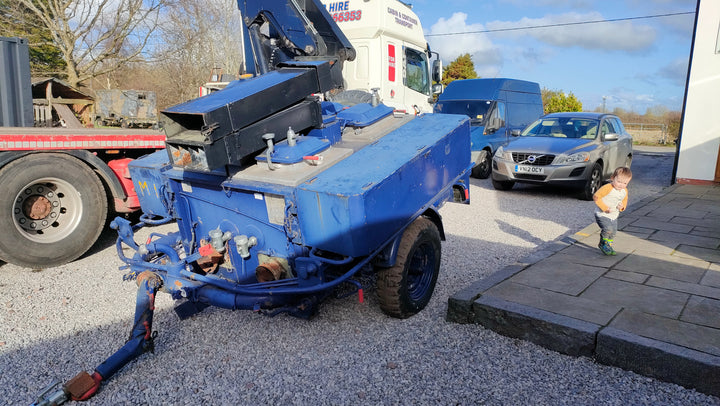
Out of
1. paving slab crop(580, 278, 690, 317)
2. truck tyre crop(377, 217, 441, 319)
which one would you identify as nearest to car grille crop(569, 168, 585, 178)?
paving slab crop(580, 278, 690, 317)

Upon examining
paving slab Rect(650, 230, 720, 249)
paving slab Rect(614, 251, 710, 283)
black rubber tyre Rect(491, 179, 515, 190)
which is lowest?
black rubber tyre Rect(491, 179, 515, 190)

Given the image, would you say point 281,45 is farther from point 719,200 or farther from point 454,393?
point 719,200

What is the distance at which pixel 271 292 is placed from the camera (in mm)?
3037

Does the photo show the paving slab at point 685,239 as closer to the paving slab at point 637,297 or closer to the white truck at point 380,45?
the paving slab at point 637,297

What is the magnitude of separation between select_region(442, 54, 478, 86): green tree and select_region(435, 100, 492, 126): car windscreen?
21.8 meters

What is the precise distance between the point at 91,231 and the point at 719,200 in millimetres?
9419

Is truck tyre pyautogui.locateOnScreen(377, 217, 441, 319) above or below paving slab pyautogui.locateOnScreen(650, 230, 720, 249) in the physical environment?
above

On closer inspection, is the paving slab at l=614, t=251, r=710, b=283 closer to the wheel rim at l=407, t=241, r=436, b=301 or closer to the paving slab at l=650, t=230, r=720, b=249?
the paving slab at l=650, t=230, r=720, b=249

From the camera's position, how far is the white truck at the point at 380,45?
909 centimetres

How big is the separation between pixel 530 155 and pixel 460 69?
26.2m

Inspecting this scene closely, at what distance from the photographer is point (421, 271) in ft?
12.7

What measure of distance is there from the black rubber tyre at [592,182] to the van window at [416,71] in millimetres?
4137

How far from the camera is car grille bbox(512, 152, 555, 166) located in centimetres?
873

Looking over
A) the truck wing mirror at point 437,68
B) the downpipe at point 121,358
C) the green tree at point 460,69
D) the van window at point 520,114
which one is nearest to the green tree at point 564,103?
the green tree at point 460,69
